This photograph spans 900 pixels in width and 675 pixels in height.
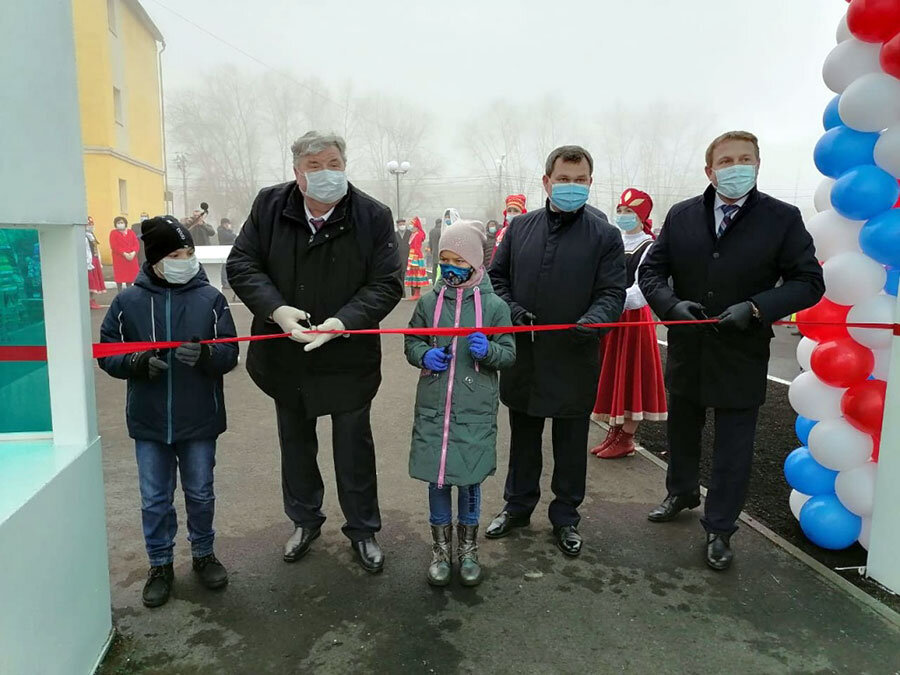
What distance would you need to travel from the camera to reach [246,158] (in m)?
41.0

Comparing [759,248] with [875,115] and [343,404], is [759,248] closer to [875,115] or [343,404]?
Result: [875,115]

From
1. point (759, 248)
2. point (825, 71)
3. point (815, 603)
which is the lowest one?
point (815, 603)

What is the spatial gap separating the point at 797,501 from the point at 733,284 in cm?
134

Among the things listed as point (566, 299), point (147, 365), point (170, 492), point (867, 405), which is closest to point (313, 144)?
point (147, 365)

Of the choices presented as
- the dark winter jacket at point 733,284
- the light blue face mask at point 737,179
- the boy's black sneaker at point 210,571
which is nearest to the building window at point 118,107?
the boy's black sneaker at point 210,571

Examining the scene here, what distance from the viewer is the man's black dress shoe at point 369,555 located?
3201mm

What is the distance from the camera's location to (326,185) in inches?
119

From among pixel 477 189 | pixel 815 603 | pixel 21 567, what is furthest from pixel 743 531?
pixel 477 189

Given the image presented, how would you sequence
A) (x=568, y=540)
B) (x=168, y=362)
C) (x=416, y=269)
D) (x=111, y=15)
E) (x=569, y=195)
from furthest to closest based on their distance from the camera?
(x=111, y=15), (x=416, y=269), (x=568, y=540), (x=569, y=195), (x=168, y=362)

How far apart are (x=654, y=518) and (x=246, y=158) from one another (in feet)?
135

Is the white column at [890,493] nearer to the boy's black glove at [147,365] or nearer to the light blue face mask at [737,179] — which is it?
the light blue face mask at [737,179]

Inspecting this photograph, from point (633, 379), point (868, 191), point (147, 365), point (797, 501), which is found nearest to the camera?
point (147, 365)

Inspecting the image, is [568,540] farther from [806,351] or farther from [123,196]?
[123,196]

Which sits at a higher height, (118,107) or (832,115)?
(118,107)
